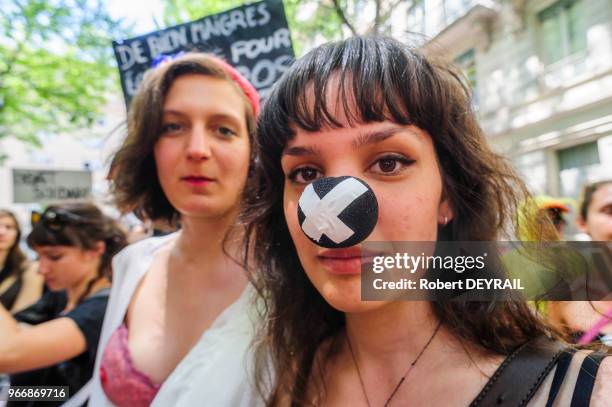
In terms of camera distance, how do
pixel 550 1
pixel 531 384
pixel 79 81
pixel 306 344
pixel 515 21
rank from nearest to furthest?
pixel 531 384 → pixel 306 344 → pixel 550 1 → pixel 515 21 → pixel 79 81

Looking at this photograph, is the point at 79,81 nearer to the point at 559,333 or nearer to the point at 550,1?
the point at 550,1

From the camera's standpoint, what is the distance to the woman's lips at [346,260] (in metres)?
0.65

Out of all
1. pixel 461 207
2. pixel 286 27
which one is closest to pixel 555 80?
pixel 286 27

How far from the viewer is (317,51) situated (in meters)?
0.77

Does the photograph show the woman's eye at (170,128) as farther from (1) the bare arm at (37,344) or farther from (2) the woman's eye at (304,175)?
(1) the bare arm at (37,344)

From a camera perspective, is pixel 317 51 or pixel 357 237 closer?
pixel 357 237

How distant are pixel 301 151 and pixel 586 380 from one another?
1.80ft

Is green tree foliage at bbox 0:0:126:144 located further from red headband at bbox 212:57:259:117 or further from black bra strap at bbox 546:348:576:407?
black bra strap at bbox 546:348:576:407

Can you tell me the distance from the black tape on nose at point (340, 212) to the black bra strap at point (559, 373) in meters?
0.35

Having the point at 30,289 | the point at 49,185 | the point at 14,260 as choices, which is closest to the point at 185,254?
the point at 30,289

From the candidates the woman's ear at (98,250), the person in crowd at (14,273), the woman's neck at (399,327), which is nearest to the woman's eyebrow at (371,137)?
the woman's neck at (399,327)

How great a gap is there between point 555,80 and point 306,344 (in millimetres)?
3907

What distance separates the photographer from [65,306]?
5.23 ft

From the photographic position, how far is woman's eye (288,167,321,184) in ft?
2.38
